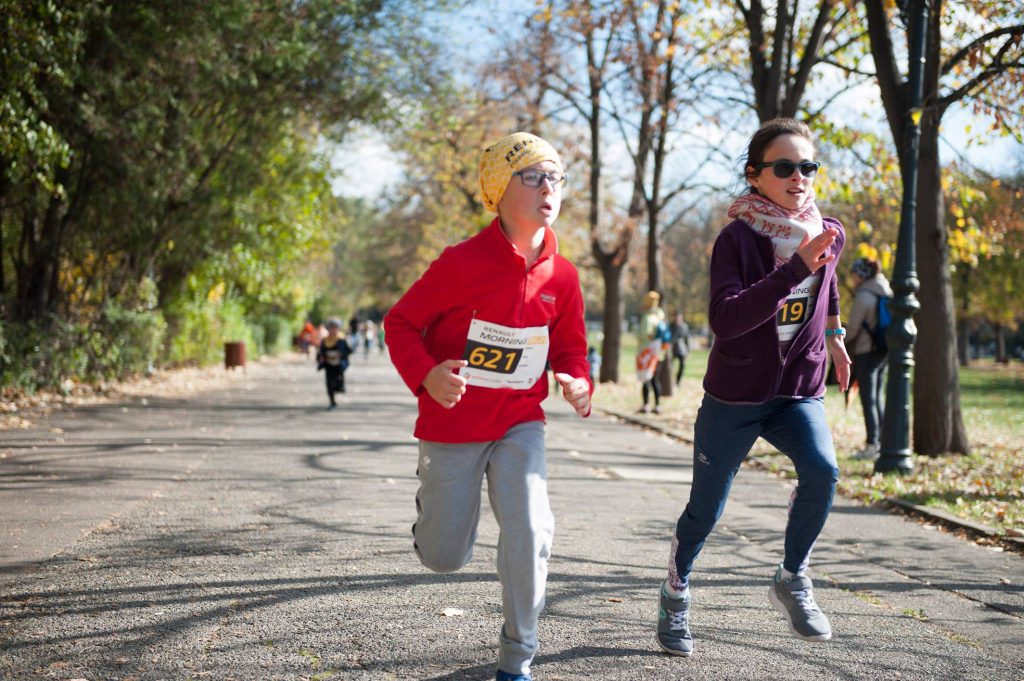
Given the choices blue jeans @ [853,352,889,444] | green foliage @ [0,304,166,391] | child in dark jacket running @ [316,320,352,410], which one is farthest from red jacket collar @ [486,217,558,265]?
child in dark jacket running @ [316,320,352,410]

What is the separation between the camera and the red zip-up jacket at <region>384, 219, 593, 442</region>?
3.72m

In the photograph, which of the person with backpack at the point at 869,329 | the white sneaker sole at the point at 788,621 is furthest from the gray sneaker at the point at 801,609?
the person with backpack at the point at 869,329

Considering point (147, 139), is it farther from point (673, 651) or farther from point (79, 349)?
point (673, 651)

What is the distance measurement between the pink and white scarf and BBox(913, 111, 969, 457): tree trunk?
8.41m

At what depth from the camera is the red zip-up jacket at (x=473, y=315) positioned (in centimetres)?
372

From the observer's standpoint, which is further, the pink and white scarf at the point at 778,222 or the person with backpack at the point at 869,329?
the person with backpack at the point at 869,329

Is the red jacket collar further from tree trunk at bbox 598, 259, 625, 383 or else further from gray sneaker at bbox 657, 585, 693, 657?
tree trunk at bbox 598, 259, 625, 383

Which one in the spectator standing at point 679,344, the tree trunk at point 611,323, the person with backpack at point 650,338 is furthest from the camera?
the tree trunk at point 611,323

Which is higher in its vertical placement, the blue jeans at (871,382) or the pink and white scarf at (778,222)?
the pink and white scarf at (778,222)

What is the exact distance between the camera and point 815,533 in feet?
13.3

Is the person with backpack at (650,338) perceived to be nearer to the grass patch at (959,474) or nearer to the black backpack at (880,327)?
the grass patch at (959,474)

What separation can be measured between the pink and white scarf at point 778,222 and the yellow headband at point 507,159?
2.52ft

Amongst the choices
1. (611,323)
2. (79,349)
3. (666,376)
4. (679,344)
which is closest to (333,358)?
(79,349)


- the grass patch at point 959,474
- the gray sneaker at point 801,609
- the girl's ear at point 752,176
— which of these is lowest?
the grass patch at point 959,474
